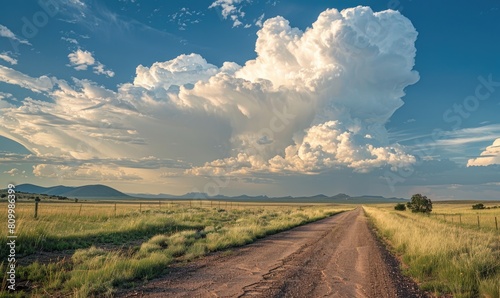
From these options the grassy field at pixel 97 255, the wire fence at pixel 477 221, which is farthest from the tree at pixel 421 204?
the grassy field at pixel 97 255

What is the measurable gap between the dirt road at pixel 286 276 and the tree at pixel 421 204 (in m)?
66.2

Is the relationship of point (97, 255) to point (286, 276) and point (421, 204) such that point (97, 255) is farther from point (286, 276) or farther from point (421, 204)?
point (421, 204)

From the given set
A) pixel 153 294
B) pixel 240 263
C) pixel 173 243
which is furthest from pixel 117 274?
pixel 173 243

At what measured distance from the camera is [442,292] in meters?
9.19

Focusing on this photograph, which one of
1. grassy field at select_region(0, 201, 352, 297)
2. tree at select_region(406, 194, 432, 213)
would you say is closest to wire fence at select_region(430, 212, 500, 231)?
tree at select_region(406, 194, 432, 213)

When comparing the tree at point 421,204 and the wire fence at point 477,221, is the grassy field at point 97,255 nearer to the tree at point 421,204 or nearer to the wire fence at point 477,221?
the wire fence at point 477,221

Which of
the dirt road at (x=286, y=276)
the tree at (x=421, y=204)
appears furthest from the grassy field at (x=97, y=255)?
the tree at (x=421, y=204)

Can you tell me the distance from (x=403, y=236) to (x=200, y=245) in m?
11.4

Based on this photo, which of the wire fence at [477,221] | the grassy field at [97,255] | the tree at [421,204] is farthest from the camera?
the tree at [421,204]

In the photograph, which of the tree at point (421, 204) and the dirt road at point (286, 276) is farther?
the tree at point (421, 204)

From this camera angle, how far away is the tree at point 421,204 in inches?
2894

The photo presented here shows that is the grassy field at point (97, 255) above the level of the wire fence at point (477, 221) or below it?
above

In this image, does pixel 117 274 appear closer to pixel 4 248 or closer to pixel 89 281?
pixel 89 281

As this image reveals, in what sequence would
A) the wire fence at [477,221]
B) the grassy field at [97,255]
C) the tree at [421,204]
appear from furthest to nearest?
the tree at [421,204] < the wire fence at [477,221] < the grassy field at [97,255]
